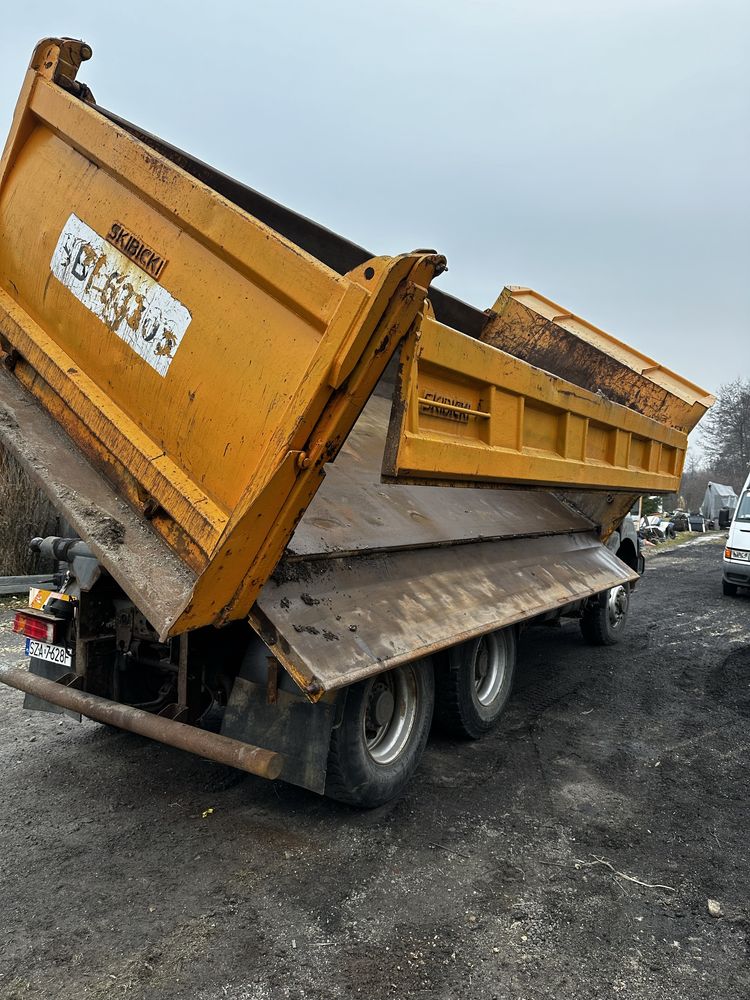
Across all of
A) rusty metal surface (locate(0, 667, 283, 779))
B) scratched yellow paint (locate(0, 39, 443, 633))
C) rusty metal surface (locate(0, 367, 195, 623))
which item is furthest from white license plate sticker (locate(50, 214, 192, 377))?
rusty metal surface (locate(0, 667, 283, 779))

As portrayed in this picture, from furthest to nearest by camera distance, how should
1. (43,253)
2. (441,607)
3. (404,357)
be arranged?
(441,607), (43,253), (404,357)

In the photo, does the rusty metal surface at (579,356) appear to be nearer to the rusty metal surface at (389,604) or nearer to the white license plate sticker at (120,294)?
the rusty metal surface at (389,604)

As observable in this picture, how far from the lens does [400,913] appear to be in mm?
2654

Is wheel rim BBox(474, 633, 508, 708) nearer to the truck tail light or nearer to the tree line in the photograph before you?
the truck tail light

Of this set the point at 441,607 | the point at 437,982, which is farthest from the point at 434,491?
the point at 437,982

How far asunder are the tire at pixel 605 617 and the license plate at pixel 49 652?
4740 millimetres

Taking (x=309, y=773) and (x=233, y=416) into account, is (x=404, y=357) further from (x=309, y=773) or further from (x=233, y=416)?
(x=309, y=773)

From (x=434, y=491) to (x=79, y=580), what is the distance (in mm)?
2330

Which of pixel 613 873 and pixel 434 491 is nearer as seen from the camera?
pixel 613 873

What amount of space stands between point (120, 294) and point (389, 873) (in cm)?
264

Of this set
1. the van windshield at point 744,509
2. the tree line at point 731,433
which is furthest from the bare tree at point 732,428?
the van windshield at point 744,509

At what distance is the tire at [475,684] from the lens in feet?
13.1

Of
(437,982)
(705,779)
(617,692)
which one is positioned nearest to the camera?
(437,982)

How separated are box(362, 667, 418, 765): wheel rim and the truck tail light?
160cm
